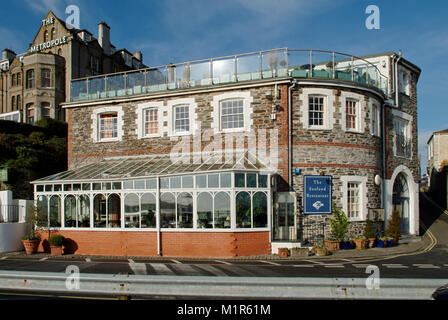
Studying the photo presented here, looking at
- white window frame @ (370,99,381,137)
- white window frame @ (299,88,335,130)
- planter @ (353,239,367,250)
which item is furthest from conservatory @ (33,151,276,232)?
white window frame @ (370,99,381,137)

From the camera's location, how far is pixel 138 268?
42.8ft

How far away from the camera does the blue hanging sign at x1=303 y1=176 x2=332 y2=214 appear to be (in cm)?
1803

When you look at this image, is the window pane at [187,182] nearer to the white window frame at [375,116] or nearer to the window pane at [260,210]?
the window pane at [260,210]

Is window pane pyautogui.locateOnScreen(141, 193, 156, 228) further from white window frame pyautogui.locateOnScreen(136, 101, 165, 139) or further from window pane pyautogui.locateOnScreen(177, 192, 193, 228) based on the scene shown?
white window frame pyautogui.locateOnScreen(136, 101, 165, 139)

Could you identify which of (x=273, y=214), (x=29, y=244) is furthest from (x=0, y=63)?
(x=273, y=214)

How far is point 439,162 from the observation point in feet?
132

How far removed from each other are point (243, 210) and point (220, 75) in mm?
7196

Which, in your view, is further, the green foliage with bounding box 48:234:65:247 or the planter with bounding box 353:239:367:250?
the planter with bounding box 353:239:367:250

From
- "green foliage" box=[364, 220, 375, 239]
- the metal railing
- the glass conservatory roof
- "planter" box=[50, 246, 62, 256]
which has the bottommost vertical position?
"planter" box=[50, 246, 62, 256]

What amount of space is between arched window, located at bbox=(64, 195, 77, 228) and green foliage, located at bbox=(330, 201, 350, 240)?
1199 cm

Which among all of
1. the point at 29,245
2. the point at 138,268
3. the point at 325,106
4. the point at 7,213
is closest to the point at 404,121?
the point at 325,106

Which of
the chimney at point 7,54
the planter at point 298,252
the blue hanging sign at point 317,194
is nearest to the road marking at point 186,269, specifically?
the planter at point 298,252

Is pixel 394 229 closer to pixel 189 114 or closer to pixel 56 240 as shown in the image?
pixel 189 114

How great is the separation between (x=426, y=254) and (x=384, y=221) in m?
3.57
